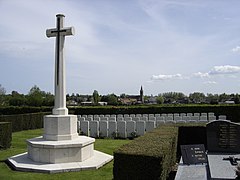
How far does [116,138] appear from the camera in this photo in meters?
13.7

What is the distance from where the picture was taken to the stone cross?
27.2 ft

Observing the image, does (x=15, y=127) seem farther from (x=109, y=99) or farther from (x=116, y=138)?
(x=109, y=99)

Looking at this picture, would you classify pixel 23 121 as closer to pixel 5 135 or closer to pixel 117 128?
pixel 117 128

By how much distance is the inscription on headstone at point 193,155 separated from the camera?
6461 mm

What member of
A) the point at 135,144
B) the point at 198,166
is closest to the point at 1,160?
the point at 135,144

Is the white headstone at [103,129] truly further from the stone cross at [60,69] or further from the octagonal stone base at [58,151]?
the octagonal stone base at [58,151]

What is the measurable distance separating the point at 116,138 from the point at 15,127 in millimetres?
7591

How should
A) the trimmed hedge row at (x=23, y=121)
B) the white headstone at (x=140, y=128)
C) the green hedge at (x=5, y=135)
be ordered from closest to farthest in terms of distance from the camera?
the green hedge at (x=5, y=135) → the white headstone at (x=140, y=128) → the trimmed hedge row at (x=23, y=121)

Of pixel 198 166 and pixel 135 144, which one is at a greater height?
pixel 135 144

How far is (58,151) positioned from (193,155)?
11.5 ft

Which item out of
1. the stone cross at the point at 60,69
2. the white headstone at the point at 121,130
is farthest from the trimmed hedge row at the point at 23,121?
the stone cross at the point at 60,69

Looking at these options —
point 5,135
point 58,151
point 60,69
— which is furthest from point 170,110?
point 58,151

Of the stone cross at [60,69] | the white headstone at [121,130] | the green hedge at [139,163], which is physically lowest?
the white headstone at [121,130]

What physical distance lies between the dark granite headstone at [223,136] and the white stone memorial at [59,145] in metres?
2.99
